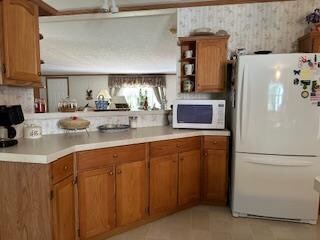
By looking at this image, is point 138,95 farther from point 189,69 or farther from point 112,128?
point 112,128

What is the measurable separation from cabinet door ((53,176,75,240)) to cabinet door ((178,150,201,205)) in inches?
44.9

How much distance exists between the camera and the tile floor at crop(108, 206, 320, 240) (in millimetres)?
2211

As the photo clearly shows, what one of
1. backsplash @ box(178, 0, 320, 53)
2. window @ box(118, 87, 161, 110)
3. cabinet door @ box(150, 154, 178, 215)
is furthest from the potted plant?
window @ box(118, 87, 161, 110)

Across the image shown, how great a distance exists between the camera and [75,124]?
7.64 ft

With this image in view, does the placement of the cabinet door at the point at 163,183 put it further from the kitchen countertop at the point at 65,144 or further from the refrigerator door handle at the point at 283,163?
the refrigerator door handle at the point at 283,163

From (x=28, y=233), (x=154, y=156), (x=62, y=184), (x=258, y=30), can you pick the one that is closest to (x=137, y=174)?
(x=154, y=156)

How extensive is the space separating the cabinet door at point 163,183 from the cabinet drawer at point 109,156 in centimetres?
19

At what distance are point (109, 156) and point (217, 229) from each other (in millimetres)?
1257

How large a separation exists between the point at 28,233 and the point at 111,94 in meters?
8.13

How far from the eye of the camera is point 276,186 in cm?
241

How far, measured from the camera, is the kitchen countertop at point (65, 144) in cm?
158

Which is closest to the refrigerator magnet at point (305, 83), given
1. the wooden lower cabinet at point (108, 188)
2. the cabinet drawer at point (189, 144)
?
the wooden lower cabinet at point (108, 188)

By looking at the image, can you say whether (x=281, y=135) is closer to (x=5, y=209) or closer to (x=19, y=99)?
(x=5, y=209)

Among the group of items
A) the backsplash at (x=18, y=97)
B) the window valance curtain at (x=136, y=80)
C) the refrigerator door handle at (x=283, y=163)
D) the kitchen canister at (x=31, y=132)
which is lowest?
the refrigerator door handle at (x=283, y=163)
